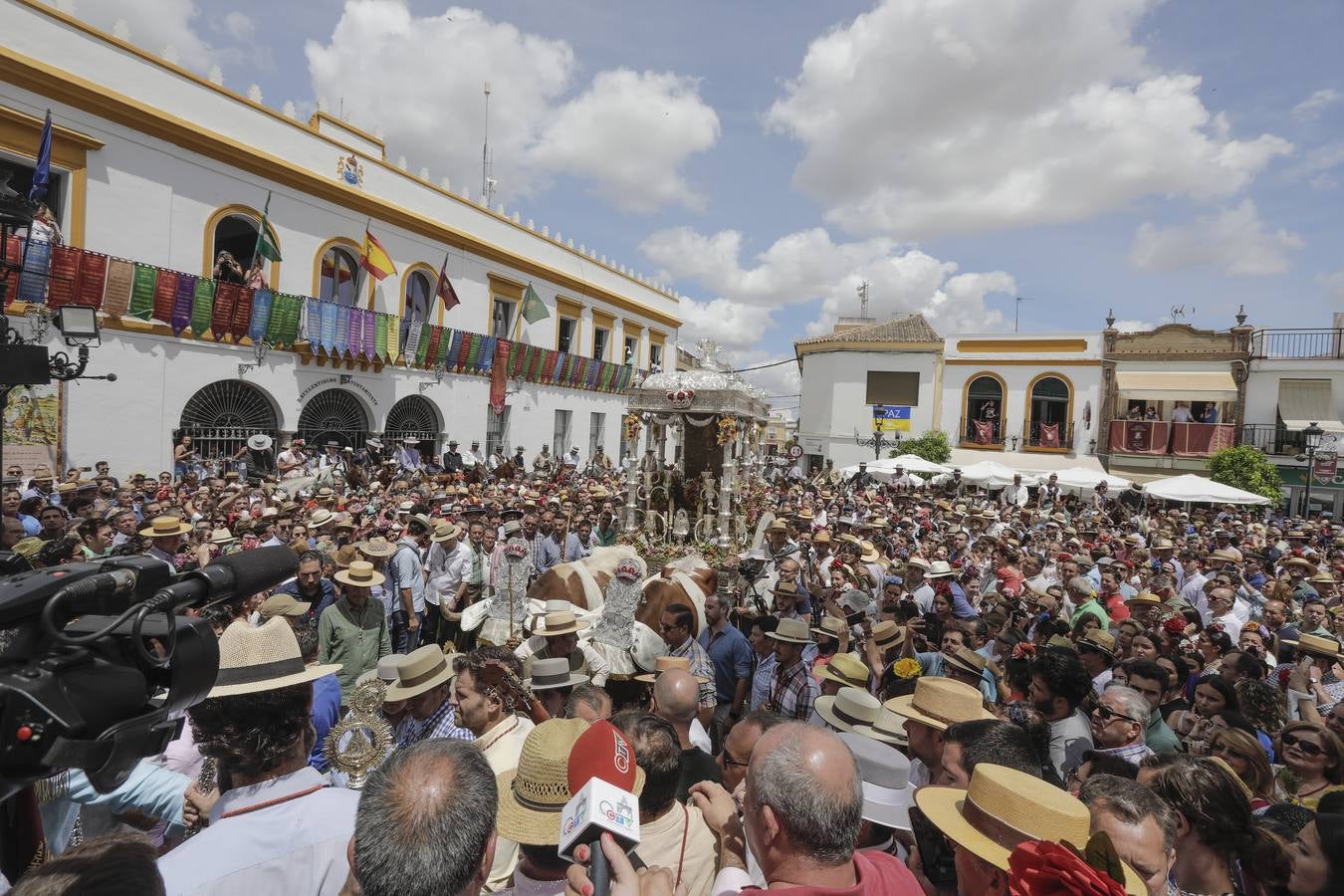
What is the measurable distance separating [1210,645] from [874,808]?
420 centimetres

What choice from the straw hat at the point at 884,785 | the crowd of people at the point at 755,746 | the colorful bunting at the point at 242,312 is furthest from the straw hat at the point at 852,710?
the colorful bunting at the point at 242,312

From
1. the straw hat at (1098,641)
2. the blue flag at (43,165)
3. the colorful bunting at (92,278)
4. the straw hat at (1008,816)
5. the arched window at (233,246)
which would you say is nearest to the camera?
the straw hat at (1008,816)

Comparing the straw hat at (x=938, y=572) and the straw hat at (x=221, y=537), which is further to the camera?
the straw hat at (x=938, y=572)

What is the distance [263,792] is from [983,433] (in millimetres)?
29694

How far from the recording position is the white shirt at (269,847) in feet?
6.01

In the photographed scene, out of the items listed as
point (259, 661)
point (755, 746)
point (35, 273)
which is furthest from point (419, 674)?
point (35, 273)

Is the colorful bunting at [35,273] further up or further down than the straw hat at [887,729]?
further up

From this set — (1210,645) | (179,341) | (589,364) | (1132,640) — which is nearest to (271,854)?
(1132,640)

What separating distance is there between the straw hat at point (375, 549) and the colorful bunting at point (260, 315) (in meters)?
11.1

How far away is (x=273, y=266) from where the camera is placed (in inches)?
650

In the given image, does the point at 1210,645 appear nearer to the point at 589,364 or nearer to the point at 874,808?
the point at 874,808

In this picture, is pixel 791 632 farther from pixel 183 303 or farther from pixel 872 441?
pixel 872 441

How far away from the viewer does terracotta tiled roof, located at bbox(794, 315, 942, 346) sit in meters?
30.8

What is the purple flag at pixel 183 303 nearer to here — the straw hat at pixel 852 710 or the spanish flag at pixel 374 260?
the spanish flag at pixel 374 260
